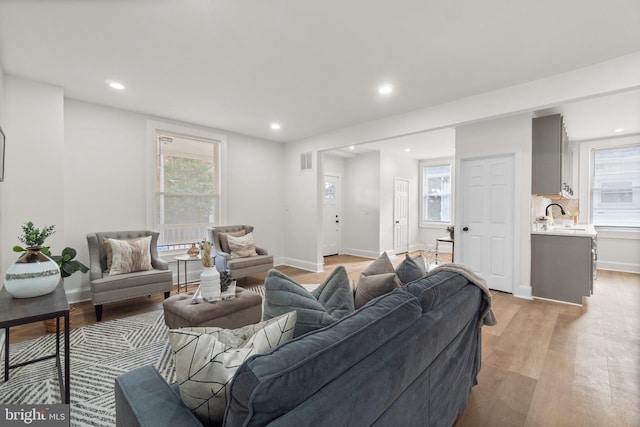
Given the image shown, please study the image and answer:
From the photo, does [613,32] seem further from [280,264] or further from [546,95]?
[280,264]

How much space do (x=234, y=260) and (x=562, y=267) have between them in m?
4.37

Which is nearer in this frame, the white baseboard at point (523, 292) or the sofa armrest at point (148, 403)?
the sofa armrest at point (148, 403)

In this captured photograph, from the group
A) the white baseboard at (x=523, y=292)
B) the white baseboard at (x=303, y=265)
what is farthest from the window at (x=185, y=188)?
the white baseboard at (x=523, y=292)

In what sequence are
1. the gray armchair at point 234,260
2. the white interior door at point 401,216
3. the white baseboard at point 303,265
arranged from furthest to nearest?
the white interior door at point 401,216 < the white baseboard at point 303,265 < the gray armchair at point 234,260

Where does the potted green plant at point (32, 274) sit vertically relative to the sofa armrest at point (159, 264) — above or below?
above

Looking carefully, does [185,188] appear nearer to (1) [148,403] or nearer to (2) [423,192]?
(1) [148,403]

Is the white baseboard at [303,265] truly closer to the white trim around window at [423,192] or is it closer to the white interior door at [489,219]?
the white interior door at [489,219]

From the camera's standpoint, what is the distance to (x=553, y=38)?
2334 millimetres

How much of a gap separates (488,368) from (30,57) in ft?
15.7

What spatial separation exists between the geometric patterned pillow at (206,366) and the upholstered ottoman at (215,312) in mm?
1445

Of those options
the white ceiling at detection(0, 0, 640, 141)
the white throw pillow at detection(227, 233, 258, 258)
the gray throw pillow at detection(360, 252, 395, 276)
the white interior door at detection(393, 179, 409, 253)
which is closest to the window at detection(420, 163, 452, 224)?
the white interior door at detection(393, 179, 409, 253)

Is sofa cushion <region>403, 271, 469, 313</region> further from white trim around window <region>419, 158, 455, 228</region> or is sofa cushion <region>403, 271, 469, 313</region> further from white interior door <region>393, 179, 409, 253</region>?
white trim around window <region>419, 158, 455, 228</region>

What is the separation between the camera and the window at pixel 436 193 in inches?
301

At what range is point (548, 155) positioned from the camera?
3770 millimetres
